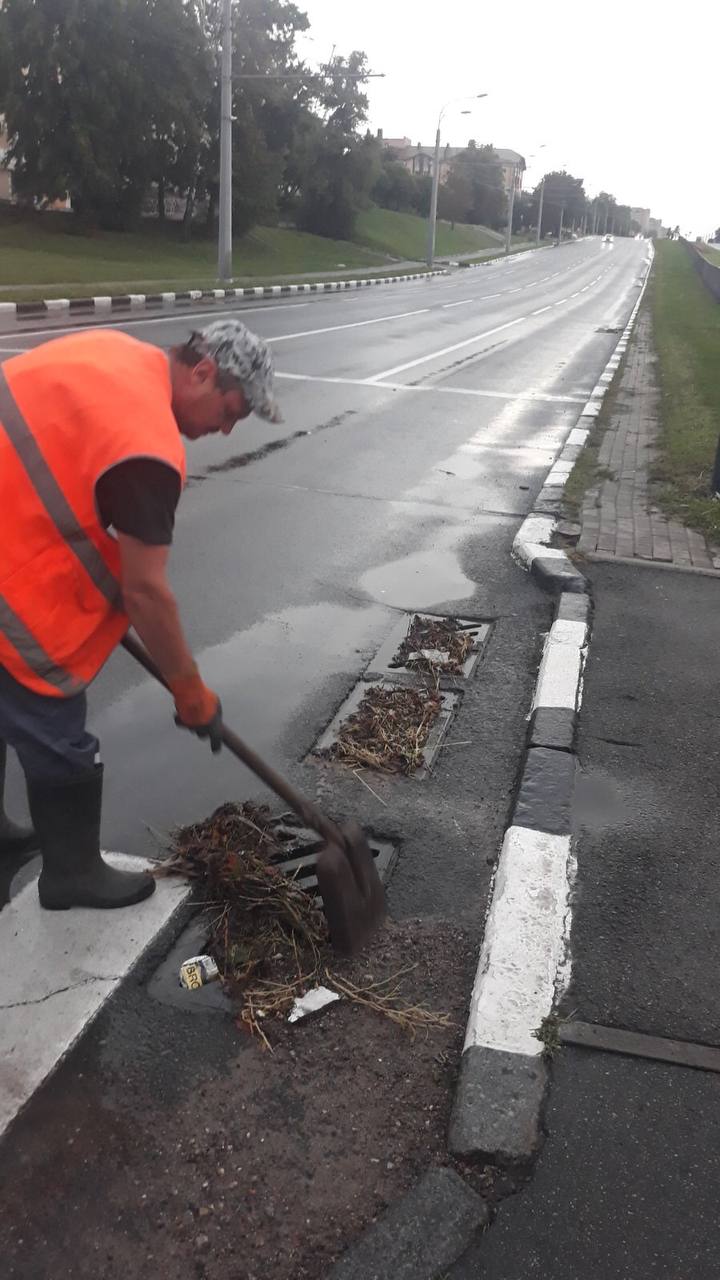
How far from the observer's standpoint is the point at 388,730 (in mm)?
4070

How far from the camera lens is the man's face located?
7.48 feet

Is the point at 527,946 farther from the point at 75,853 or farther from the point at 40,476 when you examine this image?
the point at 40,476

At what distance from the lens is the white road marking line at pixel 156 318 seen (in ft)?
48.9

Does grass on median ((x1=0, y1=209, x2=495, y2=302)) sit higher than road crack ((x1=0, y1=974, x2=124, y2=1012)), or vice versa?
grass on median ((x1=0, y1=209, x2=495, y2=302))

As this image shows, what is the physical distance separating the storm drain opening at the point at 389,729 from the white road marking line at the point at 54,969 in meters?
1.01

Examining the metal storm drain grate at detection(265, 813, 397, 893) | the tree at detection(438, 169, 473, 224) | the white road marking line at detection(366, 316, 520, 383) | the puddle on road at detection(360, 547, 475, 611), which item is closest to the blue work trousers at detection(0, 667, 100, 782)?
the metal storm drain grate at detection(265, 813, 397, 893)

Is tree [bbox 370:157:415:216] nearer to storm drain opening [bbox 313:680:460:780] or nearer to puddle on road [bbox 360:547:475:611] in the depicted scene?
puddle on road [bbox 360:547:475:611]

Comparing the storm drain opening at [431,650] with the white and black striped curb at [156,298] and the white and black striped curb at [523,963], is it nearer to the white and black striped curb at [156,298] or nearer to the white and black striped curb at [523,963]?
the white and black striped curb at [523,963]

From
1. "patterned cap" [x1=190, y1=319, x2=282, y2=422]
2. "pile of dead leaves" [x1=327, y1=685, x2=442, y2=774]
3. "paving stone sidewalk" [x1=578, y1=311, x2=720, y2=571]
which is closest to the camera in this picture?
"patterned cap" [x1=190, y1=319, x2=282, y2=422]

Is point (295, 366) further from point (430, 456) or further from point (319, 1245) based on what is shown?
point (319, 1245)

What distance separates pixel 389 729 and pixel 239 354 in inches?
82.3

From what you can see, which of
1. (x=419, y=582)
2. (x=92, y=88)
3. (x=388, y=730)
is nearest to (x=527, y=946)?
(x=388, y=730)

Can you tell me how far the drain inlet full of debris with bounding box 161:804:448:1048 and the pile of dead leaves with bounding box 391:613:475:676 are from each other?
1.54m

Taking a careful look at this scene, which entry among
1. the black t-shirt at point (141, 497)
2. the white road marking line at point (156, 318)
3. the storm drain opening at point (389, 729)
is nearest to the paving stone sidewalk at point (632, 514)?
the storm drain opening at point (389, 729)
